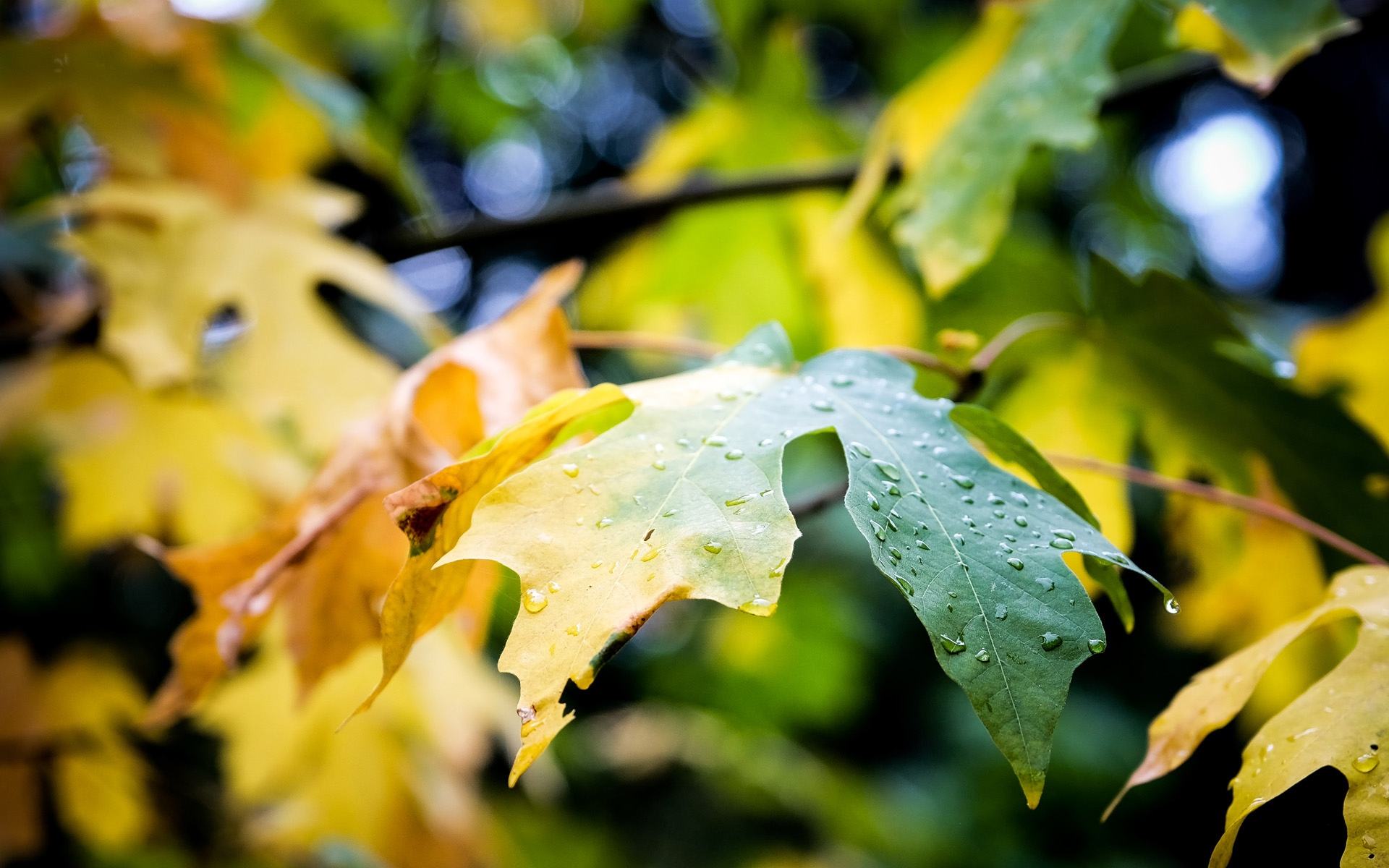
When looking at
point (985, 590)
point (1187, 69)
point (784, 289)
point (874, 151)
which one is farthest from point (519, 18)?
point (985, 590)

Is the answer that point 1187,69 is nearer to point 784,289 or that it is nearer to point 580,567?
point 784,289

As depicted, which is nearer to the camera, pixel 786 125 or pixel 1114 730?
pixel 786 125

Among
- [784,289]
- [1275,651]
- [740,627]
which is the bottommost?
[740,627]

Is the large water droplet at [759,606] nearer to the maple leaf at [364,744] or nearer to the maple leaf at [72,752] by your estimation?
the maple leaf at [364,744]

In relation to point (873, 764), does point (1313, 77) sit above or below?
above

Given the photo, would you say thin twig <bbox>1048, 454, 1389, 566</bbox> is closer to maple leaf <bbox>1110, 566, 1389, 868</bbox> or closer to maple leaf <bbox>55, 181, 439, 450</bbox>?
maple leaf <bbox>1110, 566, 1389, 868</bbox>

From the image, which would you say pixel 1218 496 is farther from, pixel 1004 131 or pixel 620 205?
pixel 620 205
